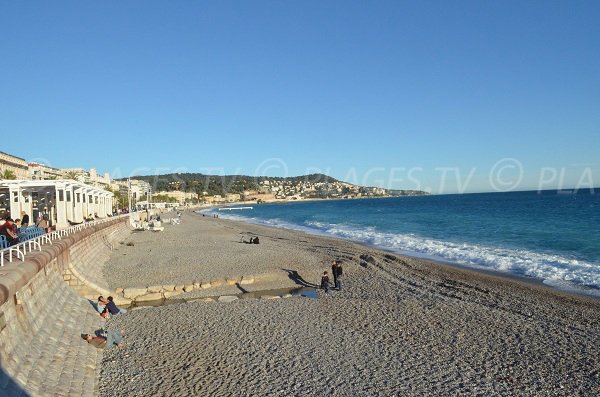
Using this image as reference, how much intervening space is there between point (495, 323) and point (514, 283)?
6212 mm

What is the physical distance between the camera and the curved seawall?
6.63 metres

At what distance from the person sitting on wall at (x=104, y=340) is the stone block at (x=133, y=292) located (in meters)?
5.29

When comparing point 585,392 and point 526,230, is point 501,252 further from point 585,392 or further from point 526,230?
point 585,392

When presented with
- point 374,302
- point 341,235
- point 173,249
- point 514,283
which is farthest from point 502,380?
point 341,235

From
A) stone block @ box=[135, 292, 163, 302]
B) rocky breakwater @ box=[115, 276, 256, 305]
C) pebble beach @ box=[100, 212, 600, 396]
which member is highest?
pebble beach @ box=[100, 212, 600, 396]

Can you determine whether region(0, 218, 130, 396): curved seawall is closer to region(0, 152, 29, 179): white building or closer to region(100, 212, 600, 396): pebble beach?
region(100, 212, 600, 396): pebble beach

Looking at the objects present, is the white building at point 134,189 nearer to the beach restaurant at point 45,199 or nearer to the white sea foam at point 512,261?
the beach restaurant at point 45,199

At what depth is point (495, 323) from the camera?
11328 millimetres

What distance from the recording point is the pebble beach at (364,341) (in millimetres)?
7914

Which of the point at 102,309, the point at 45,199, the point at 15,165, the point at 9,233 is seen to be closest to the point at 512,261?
the point at 102,309

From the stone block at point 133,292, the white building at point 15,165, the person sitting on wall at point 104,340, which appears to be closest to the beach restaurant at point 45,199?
the stone block at point 133,292

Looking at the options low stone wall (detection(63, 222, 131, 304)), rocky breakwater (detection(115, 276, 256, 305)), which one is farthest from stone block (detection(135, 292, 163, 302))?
low stone wall (detection(63, 222, 131, 304))

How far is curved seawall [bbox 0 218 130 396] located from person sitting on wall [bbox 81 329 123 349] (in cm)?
20

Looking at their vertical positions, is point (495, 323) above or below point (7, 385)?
below
